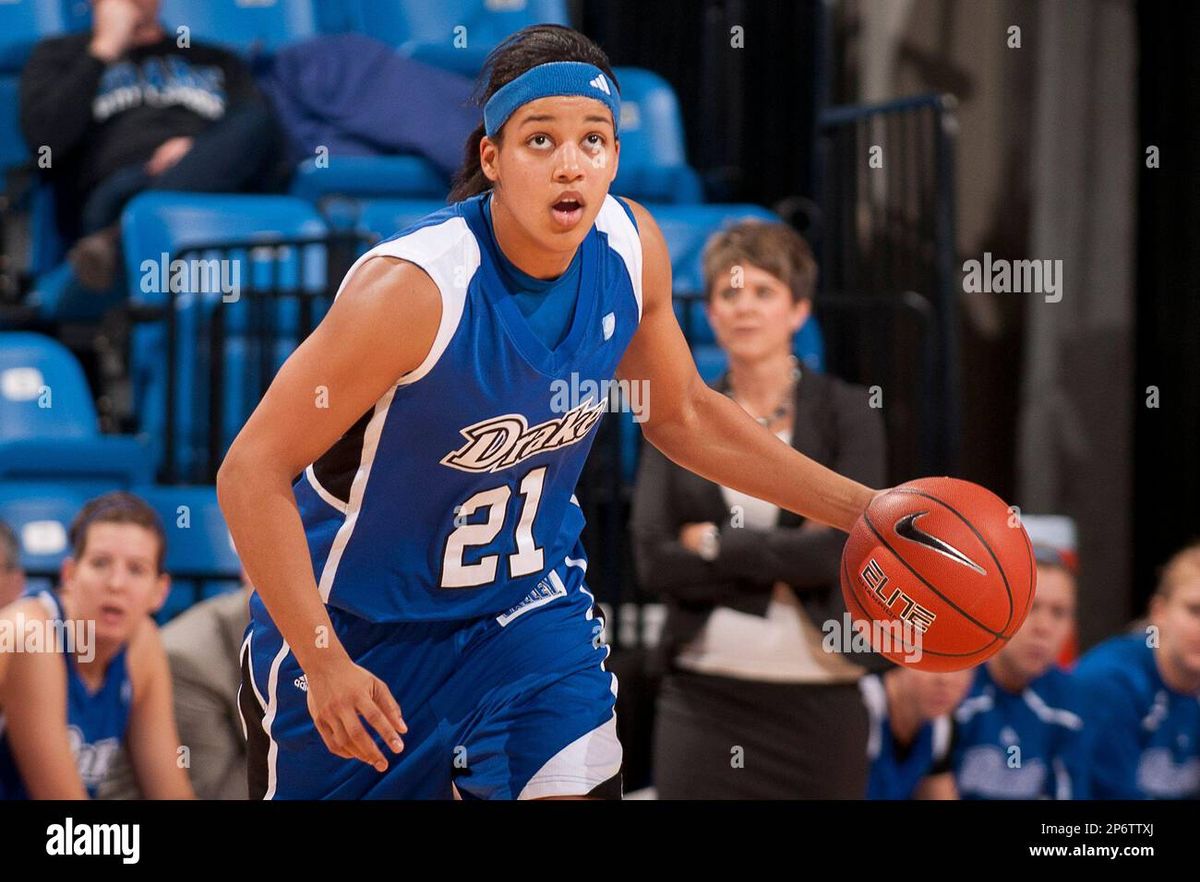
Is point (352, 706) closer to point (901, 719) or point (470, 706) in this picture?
point (470, 706)

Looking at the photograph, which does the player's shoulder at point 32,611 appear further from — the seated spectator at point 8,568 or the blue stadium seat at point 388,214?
the blue stadium seat at point 388,214

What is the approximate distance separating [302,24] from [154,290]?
1410 mm

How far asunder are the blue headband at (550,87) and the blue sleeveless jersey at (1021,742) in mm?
1865

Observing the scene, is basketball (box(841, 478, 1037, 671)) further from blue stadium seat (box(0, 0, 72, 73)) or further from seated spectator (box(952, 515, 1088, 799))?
blue stadium seat (box(0, 0, 72, 73))

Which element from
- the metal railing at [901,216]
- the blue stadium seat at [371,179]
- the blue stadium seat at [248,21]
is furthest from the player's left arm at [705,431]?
the blue stadium seat at [248,21]

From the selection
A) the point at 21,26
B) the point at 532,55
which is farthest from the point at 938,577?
the point at 21,26

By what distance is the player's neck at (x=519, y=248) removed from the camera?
7.88ft

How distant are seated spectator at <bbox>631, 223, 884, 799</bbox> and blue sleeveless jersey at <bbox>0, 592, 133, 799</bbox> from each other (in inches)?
42.6

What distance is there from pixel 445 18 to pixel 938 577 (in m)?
3.55

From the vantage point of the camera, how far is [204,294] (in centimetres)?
429

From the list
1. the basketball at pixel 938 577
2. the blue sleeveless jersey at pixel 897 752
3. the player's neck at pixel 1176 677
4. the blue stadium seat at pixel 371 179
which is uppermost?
the blue stadium seat at pixel 371 179

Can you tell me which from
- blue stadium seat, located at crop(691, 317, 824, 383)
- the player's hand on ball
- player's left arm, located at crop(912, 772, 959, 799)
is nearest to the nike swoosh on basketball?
the player's hand on ball

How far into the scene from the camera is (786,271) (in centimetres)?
341
